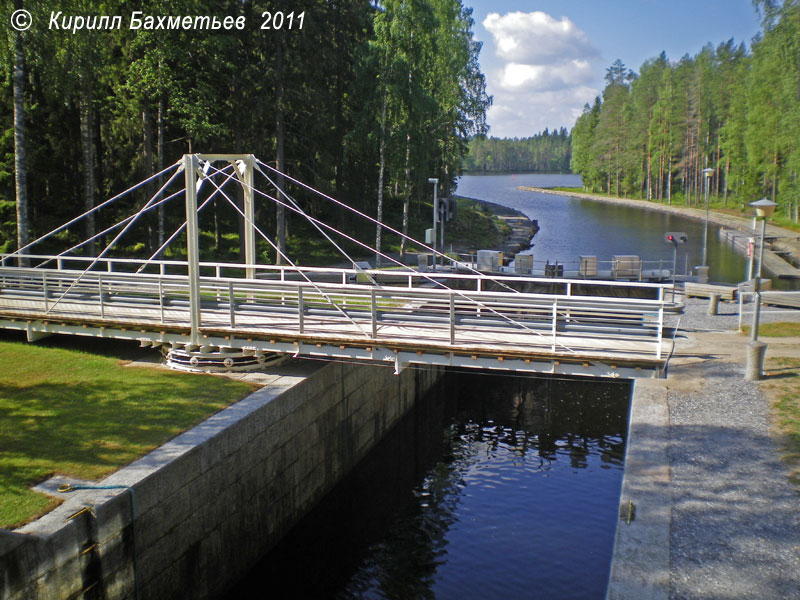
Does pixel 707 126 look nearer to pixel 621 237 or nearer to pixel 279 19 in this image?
pixel 621 237

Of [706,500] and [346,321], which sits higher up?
[346,321]

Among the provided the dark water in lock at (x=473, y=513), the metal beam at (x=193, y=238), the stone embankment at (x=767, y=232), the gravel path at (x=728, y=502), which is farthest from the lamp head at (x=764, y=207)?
the stone embankment at (x=767, y=232)

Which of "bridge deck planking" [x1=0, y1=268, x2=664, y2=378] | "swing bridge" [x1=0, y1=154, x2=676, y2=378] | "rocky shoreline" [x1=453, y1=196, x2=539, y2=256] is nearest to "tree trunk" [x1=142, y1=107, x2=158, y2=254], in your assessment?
"swing bridge" [x1=0, y1=154, x2=676, y2=378]

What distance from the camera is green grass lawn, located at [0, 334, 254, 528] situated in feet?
34.6

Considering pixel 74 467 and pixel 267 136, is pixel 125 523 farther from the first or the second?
pixel 267 136

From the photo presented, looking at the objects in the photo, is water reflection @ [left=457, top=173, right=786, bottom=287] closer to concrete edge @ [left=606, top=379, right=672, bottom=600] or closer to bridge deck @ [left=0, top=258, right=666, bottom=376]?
concrete edge @ [left=606, top=379, right=672, bottom=600]

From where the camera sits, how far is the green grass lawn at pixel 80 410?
1054 cm

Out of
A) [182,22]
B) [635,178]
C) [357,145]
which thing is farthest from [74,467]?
[635,178]

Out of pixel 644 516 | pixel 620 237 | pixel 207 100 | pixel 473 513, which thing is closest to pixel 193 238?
pixel 473 513

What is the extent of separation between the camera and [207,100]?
27.4 m

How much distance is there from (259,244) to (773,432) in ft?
94.6

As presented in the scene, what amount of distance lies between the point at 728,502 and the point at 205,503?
8.20m

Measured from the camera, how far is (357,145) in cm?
3644

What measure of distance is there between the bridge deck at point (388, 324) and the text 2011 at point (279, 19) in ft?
51.2
